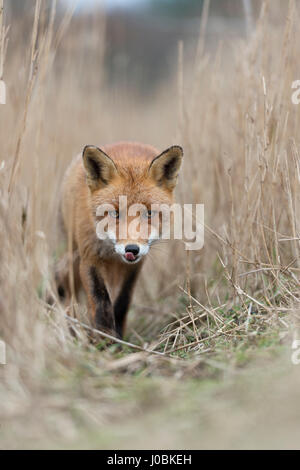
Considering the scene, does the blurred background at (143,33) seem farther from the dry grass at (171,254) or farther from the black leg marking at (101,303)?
the black leg marking at (101,303)

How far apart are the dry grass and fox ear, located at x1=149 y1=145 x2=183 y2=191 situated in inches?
14.1

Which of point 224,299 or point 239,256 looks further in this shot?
point 224,299

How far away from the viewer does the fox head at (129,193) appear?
9.59 ft

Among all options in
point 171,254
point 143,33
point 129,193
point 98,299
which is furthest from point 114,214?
point 143,33

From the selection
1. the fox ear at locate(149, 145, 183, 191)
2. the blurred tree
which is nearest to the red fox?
the fox ear at locate(149, 145, 183, 191)

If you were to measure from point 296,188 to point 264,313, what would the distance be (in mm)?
853

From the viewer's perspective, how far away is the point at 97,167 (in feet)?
10.2

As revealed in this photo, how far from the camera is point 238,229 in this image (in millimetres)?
3459

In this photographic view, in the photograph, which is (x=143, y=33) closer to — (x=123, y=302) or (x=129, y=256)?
(x=123, y=302)

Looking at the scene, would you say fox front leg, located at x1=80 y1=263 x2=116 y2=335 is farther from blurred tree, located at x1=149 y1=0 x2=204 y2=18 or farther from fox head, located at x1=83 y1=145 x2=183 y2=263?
blurred tree, located at x1=149 y1=0 x2=204 y2=18

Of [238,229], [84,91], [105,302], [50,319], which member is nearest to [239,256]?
[238,229]

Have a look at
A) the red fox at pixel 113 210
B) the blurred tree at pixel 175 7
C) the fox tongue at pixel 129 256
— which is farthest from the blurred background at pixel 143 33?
the fox tongue at pixel 129 256

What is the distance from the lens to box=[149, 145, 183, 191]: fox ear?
307 cm
